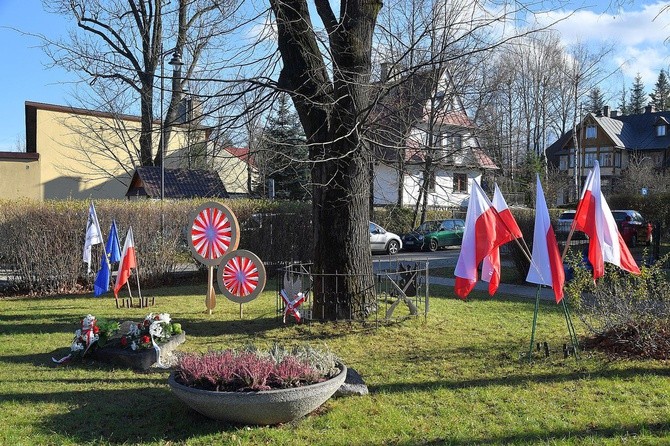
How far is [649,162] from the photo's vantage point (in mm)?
52500

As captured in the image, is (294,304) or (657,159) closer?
(294,304)

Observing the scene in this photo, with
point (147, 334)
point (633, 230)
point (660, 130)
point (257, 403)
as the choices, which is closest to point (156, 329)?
point (147, 334)

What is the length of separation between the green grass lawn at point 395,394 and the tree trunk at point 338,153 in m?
0.68

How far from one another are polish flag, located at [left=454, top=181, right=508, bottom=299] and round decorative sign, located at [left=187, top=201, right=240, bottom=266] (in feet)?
17.1

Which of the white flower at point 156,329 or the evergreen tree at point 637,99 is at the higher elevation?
the evergreen tree at point 637,99

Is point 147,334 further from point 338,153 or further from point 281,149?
point 281,149

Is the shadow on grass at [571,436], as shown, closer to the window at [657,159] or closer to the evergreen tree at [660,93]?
the window at [657,159]

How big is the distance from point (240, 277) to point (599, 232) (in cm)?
590

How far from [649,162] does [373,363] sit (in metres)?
53.0

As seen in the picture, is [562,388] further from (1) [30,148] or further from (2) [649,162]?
(2) [649,162]

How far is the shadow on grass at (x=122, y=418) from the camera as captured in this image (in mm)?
5113

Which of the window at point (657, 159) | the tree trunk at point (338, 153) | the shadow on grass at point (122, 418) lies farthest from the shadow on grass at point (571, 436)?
the window at point (657, 159)

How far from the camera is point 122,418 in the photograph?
5520 mm

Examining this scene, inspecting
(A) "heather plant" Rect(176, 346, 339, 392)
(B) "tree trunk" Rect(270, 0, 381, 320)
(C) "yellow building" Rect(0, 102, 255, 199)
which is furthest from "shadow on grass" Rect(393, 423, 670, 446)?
(C) "yellow building" Rect(0, 102, 255, 199)
